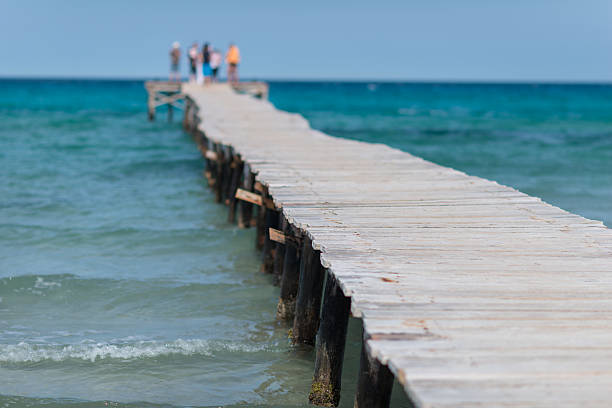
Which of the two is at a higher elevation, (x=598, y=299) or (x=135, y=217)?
(x=598, y=299)

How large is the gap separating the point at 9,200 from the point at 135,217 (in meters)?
3.04

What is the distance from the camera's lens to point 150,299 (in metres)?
7.25

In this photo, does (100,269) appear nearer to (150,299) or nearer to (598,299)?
(150,299)

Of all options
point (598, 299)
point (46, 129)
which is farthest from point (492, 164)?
point (46, 129)

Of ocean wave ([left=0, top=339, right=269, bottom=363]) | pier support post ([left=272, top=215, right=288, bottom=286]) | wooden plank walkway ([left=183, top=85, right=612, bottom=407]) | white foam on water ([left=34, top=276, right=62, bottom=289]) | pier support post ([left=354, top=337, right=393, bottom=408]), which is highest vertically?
wooden plank walkway ([left=183, top=85, right=612, bottom=407])

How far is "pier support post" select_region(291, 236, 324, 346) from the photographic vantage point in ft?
18.6

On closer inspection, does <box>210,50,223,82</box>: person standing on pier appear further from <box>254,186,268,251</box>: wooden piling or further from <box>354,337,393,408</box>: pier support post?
<box>354,337,393,408</box>: pier support post

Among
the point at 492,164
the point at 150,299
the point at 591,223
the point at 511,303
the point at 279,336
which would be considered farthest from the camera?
the point at 492,164

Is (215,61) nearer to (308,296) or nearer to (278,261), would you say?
(278,261)

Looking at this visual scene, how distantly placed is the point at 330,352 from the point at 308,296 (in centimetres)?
100

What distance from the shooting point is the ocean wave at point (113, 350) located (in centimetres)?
560

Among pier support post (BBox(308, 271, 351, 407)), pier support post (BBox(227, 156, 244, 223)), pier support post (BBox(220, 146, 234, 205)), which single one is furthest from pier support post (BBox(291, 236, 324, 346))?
pier support post (BBox(220, 146, 234, 205))

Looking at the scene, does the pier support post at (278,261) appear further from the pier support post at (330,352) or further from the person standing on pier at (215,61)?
the person standing on pier at (215,61)

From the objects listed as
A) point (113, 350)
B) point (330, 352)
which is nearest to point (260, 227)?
point (113, 350)
